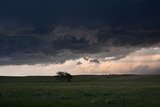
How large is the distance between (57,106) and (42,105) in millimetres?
1118

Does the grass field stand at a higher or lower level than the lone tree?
lower

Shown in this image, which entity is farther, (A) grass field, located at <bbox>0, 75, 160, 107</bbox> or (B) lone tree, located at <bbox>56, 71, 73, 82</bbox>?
(B) lone tree, located at <bbox>56, 71, 73, 82</bbox>

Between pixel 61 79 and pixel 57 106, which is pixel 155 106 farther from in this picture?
pixel 61 79

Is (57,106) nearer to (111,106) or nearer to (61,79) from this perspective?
(111,106)

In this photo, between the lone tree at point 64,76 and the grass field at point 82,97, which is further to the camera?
the lone tree at point 64,76

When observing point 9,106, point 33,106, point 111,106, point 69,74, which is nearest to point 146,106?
point 111,106

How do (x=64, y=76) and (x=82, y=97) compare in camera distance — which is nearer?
(x=82, y=97)

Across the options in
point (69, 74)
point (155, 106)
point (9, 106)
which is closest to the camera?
point (9, 106)

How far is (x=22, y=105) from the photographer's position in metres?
21.3

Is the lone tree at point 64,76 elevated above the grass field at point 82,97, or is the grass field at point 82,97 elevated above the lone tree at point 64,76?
the lone tree at point 64,76

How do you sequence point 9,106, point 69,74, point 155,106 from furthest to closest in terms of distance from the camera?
point 69,74, point 155,106, point 9,106

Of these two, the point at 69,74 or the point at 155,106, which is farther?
the point at 69,74

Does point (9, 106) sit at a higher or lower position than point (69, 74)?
lower

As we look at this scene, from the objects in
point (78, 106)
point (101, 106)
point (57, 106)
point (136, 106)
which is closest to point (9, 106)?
point (57, 106)
